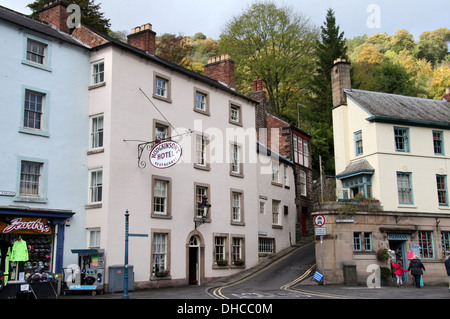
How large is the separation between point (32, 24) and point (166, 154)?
9767 millimetres

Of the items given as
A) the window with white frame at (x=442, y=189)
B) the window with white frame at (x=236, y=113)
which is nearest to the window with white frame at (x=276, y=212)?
the window with white frame at (x=236, y=113)

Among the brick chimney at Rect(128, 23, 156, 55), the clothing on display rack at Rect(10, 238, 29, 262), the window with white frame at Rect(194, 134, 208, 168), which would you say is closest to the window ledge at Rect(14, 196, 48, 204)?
the clothing on display rack at Rect(10, 238, 29, 262)

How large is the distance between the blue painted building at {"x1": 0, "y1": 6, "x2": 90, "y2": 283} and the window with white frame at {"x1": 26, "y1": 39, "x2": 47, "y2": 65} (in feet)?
0.15

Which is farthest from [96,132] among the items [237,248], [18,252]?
[237,248]

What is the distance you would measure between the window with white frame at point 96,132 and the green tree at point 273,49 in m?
30.0

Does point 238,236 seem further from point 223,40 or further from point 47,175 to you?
point 223,40

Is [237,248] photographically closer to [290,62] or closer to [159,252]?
[159,252]

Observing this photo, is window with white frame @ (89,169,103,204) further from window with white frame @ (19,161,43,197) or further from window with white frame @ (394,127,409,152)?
window with white frame @ (394,127,409,152)

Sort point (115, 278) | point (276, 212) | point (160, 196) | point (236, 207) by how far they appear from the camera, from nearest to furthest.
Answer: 1. point (115, 278)
2. point (160, 196)
3. point (236, 207)
4. point (276, 212)

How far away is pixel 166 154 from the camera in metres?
22.5

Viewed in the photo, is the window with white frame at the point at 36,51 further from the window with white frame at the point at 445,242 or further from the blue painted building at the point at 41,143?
the window with white frame at the point at 445,242

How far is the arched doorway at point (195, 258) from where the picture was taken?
90.0 ft

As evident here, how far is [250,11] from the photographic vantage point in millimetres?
54750
